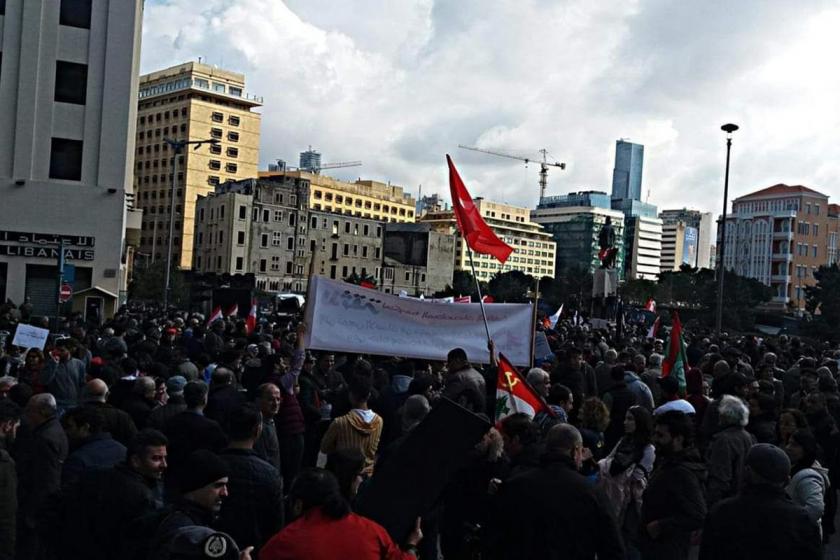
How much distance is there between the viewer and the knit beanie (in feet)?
12.9

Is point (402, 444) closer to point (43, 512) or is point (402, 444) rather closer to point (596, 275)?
point (43, 512)

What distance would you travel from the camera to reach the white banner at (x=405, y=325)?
11484 mm

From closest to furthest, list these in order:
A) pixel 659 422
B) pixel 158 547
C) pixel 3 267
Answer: pixel 158 547 < pixel 659 422 < pixel 3 267

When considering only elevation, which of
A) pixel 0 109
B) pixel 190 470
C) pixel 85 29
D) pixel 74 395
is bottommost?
pixel 74 395

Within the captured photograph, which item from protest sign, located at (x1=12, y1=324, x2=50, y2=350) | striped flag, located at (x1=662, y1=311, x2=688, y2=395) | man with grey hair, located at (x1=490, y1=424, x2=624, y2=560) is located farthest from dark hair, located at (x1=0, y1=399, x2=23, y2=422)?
striped flag, located at (x1=662, y1=311, x2=688, y2=395)

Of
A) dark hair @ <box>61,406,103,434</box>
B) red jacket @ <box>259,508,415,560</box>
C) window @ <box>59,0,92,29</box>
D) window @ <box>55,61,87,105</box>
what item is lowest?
red jacket @ <box>259,508,415,560</box>

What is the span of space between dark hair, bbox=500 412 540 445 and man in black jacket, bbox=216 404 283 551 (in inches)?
66.7

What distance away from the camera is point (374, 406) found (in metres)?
9.35

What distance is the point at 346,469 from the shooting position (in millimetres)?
4484

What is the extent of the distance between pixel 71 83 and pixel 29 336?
24777mm

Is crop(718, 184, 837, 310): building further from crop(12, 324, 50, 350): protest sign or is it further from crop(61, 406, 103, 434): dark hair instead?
crop(61, 406, 103, 434): dark hair

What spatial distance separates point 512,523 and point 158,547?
6.75ft

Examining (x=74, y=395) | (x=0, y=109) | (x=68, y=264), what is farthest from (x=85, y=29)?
(x=74, y=395)

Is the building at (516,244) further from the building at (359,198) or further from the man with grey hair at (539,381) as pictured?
the man with grey hair at (539,381)
